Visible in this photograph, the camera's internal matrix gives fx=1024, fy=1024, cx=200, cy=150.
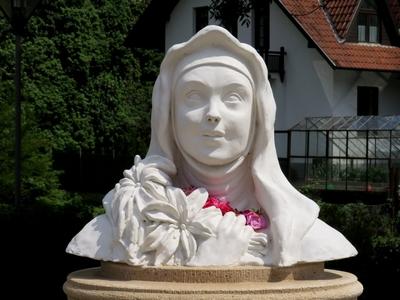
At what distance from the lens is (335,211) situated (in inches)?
387

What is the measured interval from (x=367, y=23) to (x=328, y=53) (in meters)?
2.61

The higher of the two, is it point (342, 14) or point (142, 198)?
point (342, 14)

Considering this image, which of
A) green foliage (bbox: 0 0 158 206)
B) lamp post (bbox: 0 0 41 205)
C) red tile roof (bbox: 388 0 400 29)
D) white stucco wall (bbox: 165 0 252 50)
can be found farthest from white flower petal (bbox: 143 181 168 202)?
red tile roof (bbox: 388 0 400 29)

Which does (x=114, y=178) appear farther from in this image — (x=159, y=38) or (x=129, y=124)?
(x=159, y=38)

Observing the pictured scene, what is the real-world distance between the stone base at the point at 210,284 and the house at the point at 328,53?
21036mm

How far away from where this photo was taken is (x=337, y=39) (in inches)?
1075

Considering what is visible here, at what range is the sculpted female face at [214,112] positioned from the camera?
550 cm

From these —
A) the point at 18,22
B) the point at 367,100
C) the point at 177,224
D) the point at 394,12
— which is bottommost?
the point at 177,224

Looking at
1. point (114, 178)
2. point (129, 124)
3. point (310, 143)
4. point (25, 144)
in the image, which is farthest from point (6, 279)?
point (129, 124)

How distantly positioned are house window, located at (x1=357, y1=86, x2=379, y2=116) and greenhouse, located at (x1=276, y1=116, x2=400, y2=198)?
124 inches

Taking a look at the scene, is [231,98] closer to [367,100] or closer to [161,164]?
[161,164]

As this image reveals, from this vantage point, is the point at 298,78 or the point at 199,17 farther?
the point at 199,17

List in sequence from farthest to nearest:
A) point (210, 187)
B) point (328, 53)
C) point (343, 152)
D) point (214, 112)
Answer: point (328, 53) → point (343, 152) → point (210, 187) → point (214, 112)

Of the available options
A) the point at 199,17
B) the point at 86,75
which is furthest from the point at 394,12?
the point at 86,75
